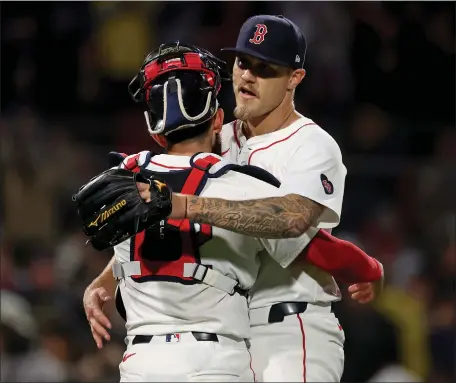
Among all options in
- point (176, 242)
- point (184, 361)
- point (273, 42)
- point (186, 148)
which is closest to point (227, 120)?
point (273, 42)

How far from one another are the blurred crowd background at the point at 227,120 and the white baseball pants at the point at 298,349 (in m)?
3.21

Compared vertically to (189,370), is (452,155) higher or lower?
lower

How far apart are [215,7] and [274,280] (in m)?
5.52

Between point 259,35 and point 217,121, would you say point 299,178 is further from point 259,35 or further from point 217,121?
point 259,35

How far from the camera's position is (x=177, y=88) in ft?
10.5

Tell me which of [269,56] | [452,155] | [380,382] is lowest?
[380,382]

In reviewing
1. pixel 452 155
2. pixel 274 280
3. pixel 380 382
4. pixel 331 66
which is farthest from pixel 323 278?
pixel 331 66

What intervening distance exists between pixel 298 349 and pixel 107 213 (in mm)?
941

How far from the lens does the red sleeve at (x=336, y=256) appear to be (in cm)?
339

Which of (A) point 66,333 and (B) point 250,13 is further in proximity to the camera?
(B) point 250,13

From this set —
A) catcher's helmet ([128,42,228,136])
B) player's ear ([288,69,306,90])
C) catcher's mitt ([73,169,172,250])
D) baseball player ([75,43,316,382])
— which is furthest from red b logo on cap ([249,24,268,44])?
catcher's mitt ([73,169,172,250])

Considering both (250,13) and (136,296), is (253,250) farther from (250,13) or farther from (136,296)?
(250,13)

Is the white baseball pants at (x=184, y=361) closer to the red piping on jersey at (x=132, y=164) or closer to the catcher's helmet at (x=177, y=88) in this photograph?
the red piping on jersey at (x=132, y=164)

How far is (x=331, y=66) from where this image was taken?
8.41 m
